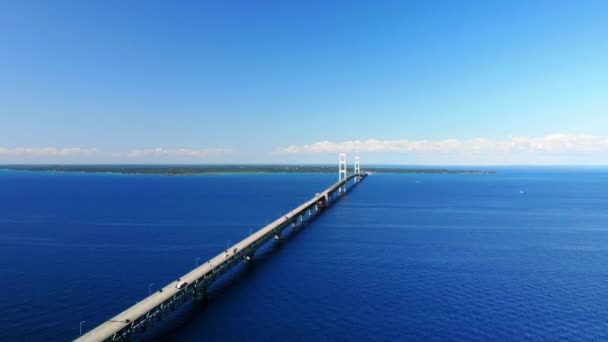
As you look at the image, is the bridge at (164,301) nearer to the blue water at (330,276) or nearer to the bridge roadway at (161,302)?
the bridge roadway at (161,302)

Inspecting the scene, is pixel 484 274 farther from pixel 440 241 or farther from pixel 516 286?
pixel 440 241

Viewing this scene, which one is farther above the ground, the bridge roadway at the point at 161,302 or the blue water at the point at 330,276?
the bridge roadway at the point at 161,302

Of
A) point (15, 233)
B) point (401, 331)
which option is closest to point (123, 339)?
point (401, 331)

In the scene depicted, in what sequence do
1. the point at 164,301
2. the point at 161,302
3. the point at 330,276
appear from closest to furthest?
the point at 161,302 → the point at 164,301 → the point at 330,276

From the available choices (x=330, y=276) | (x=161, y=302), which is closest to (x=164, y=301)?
(x=161, y=302)

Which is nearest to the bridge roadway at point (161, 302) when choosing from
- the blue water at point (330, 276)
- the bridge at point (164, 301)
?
the bridge at point (164, 301)

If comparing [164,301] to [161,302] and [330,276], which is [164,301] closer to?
[161,302]

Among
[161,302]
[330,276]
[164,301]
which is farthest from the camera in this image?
[330,276]

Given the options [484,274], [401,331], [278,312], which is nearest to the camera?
[401,331]
